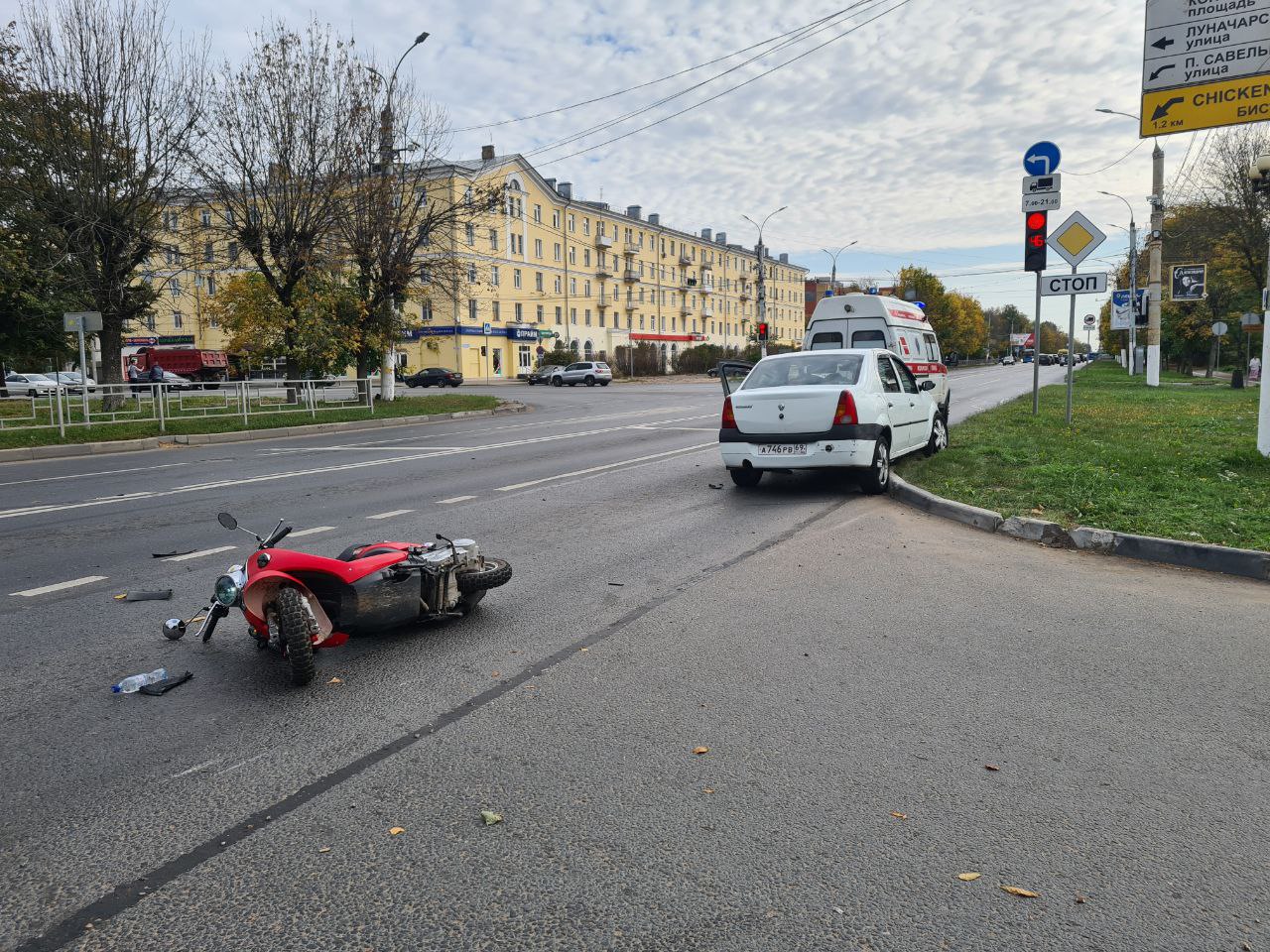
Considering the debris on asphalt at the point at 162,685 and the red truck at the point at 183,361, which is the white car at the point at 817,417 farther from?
the red truck at the point at 183,361

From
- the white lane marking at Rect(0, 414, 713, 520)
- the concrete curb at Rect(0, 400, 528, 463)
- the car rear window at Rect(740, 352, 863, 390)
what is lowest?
the white lane marking at Rect(0, 414, 713, 520)

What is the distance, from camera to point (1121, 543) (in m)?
6.76

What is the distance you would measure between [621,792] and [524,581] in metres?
3.05

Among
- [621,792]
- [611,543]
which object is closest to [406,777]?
[621,792]

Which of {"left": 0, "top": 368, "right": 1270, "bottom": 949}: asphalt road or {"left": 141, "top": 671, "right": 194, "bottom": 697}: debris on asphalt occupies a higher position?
{"left": 141, "top": 671, "right": 194, "bottom": 697}: debris on asphalt

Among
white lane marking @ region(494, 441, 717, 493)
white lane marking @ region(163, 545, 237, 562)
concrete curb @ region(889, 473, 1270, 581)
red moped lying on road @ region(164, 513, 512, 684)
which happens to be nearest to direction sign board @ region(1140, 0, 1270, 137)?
concrete curb @ region(889, 473, 1270, 581)

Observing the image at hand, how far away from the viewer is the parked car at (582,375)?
52688mm

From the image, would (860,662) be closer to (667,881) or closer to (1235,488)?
(667,881)

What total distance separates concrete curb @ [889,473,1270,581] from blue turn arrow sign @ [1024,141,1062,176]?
8.85m

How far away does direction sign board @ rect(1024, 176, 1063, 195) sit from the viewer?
47.2 feet

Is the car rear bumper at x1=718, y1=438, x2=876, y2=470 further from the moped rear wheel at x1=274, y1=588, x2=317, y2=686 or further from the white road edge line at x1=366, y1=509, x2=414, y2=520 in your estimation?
the moped rear wheel at x1=274, y1=588, x2=317, y2=686

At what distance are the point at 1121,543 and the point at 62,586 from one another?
25.6 feet

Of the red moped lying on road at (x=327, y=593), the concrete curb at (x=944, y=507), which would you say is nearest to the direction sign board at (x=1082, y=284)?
the concrete curb at (x=944, y=507)

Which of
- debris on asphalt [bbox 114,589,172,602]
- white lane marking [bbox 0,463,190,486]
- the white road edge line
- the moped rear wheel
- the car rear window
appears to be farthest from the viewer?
white lane marking [bbox 0,463,190,486]
